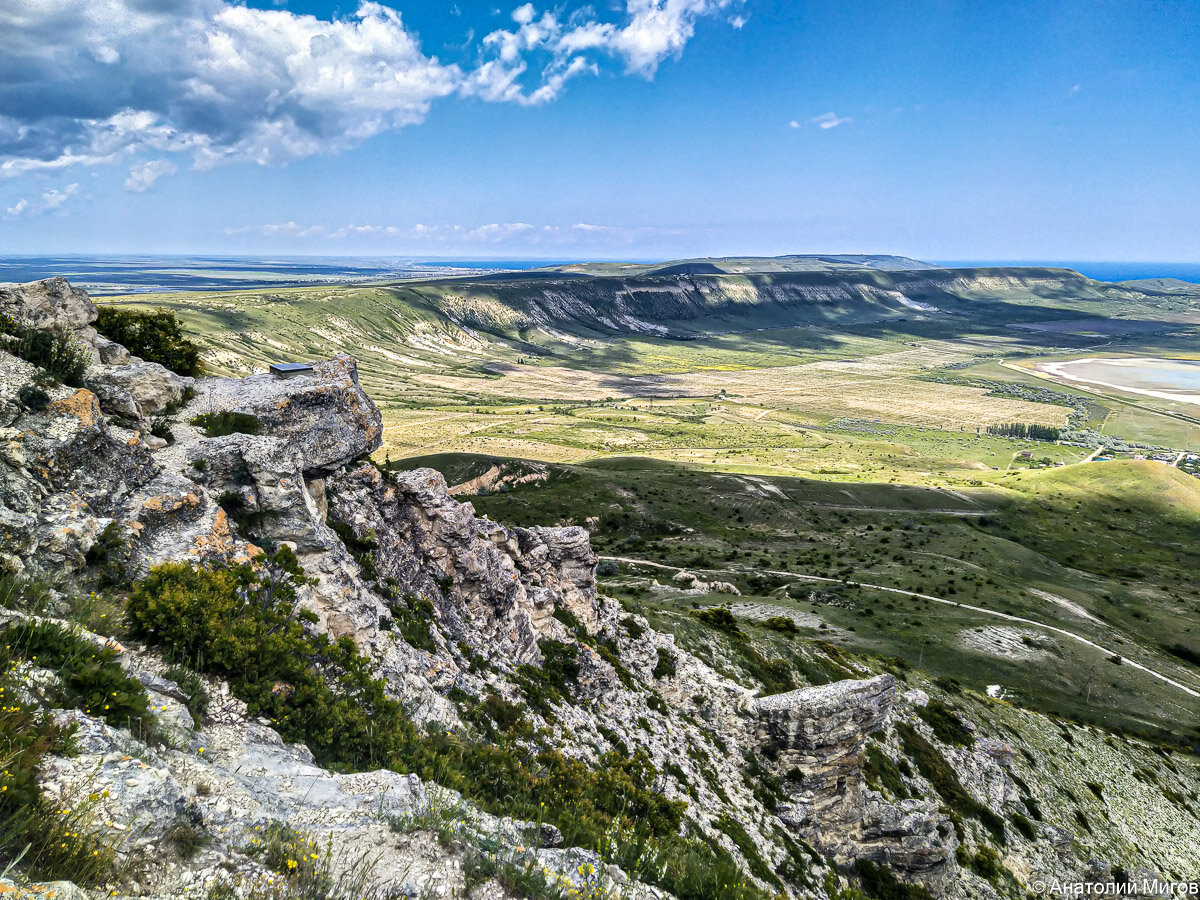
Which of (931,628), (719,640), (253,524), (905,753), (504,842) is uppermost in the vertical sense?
(253,524)

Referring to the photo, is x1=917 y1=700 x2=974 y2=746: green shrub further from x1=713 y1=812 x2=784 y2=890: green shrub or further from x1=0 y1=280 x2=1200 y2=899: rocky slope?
x1=713 y1=812 x2=784 y2=890: green shrub

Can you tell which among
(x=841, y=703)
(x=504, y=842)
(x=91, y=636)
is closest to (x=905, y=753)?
(x=841, y=703)

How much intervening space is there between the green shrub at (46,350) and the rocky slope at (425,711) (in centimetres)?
88

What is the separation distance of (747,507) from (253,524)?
118 m

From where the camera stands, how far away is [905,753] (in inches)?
1725

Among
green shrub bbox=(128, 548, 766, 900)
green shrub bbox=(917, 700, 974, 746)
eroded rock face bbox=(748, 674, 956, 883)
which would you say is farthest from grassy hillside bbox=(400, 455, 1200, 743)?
green shrub bbox=(128, 548, 766, 900)

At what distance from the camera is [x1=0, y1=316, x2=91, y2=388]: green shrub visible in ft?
55.9

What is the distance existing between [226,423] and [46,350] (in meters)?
5.62

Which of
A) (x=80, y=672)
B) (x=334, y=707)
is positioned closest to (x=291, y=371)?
(x=334, y=707)

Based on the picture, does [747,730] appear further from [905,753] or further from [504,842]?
[504,842]

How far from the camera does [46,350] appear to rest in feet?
57.8

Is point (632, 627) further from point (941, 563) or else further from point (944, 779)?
point (941, 563)

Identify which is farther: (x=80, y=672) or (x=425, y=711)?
(x=425, y=711)

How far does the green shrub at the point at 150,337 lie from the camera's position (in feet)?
86.0
